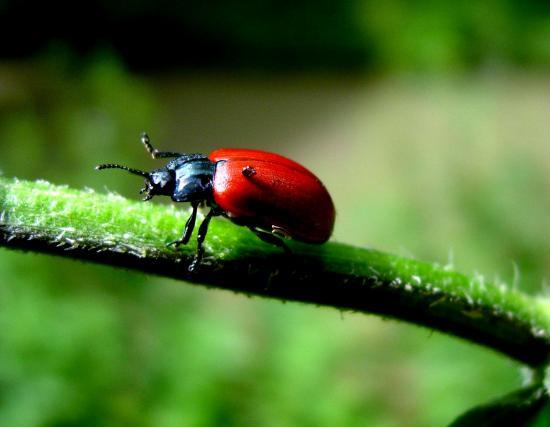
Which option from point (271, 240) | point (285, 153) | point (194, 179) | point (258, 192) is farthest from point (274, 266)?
point (285, 153)

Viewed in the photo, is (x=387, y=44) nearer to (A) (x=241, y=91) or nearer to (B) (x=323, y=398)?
(A) (x=241, y=91)

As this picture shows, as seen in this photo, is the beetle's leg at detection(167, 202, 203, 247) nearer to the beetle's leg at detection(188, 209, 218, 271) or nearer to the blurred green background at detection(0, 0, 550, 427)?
the beetle's leg at detection(188, 209, 218, 271)

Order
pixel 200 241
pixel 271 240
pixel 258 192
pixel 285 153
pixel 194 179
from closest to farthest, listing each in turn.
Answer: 1. pixel 200 241
2. pixel 271 240
3. pixel 258 192
4. pixel 194 179
5. pixel 285 153

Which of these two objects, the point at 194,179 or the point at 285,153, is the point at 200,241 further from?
the point at 285,153

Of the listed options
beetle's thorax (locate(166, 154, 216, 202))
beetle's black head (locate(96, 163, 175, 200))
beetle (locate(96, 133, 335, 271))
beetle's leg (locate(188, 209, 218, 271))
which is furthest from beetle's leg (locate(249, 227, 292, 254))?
beetle's black head (locate(96, 163, 175, 200))

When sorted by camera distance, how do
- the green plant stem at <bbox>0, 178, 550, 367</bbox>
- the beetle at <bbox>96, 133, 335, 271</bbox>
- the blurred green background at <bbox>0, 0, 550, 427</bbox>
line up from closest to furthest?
the green plant stem at <bbox>0, 178, 550, 367</bbox> → the beetle at <bbox>96, 133, 335, 271</bbox> → the blurred green background at <bbox>0, 0, 550, 427</bbox>

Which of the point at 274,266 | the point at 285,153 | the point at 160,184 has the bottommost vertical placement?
the point at 274,266
